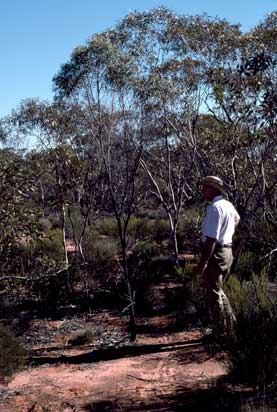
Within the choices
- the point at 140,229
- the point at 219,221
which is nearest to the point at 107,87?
the point at 219,221

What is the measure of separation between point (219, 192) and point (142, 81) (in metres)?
3.04

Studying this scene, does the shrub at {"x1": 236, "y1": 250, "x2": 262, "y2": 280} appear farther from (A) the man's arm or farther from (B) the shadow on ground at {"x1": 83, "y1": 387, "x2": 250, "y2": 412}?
(B) the shadow on ground at {"x1": 83, "y1": 387, "x2": 250, "y2": 412}

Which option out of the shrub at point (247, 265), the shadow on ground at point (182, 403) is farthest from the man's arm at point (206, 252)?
the shrub at point (247, 265)

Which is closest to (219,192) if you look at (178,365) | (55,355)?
(178,365)

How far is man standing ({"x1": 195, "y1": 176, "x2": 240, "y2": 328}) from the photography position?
5.87 meters

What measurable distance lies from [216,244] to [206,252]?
0.34 meters

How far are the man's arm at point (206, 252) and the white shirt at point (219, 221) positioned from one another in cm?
5

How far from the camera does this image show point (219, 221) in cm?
589

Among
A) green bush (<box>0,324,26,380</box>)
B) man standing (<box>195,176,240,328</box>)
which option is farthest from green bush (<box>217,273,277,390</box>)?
green bush (<box>0,324,26,380</box>)

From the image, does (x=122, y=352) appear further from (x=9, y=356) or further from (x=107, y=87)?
(x=107, y=87)

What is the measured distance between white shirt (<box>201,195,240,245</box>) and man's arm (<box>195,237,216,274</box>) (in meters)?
0.05

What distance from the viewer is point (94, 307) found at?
440 inches

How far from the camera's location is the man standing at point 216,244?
19.2ft

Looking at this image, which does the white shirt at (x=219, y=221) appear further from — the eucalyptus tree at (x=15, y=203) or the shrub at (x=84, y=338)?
the shrub at (x=84, y=338)
